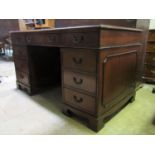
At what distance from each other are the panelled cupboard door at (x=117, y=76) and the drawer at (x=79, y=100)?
0.11 metres

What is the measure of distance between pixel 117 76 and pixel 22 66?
1.26 m

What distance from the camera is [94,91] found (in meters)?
1.11

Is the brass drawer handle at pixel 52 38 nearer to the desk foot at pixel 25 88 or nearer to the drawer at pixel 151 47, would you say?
the desk foot at pixel 25 88

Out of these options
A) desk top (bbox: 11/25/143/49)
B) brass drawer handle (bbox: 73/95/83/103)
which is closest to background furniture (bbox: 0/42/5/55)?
desk top (bbox: 11/25/143/49)

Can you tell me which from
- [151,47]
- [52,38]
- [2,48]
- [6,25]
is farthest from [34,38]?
[6,25]

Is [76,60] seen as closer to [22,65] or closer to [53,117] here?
[53,117]

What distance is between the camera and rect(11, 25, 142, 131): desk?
1037 millimetres

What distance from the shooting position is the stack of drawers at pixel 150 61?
209 cm

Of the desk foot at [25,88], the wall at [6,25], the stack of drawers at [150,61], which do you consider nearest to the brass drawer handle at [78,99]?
the desk foot at [25,88]

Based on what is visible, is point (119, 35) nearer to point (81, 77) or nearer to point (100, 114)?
point (81, 77)

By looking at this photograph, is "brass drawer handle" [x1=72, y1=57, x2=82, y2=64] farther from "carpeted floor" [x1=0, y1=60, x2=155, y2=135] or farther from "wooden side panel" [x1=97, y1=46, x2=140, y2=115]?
"carpeted floor" [x1=0, y1=60, x2=155, y2=135]

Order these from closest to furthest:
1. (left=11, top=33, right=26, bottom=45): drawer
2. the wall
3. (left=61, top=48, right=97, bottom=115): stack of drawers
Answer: (left=61, top=48, right=97, bottom=115): stack of drawers
(left=11, top=33, right=26, bottom=45): drawer
the wall

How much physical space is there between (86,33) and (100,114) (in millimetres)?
649

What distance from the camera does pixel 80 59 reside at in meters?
1.13
